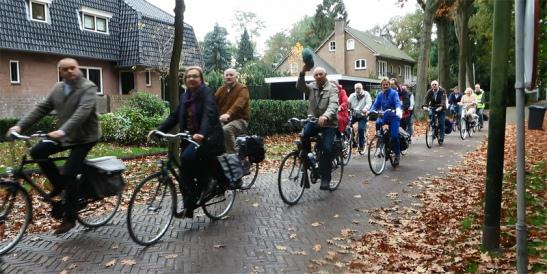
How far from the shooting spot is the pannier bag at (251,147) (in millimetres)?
8062

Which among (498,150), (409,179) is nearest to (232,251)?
(498,150)

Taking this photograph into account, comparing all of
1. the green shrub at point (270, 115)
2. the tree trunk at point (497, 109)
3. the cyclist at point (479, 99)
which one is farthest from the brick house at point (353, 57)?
the tree trunk at point (497, 109)

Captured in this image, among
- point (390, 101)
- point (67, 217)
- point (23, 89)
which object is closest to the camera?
point (67, 217)

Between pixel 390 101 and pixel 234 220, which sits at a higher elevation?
pixel 390 101

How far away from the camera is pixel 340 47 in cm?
5959

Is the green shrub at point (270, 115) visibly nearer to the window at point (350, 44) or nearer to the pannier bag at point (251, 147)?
the pannier bag at point (251, 147)

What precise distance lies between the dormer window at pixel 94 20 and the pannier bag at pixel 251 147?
71.7 feet

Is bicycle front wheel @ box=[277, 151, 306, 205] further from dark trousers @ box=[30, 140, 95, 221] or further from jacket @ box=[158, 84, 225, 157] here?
dark trousers @ box=[30, 140, 95, 221]

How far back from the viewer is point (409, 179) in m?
9.45

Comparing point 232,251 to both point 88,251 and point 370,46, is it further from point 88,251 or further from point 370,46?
point 370,46

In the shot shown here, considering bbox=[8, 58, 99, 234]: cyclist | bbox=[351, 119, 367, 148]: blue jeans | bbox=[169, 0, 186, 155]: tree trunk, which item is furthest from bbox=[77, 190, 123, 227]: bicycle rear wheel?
bbox=[351, 119, 367, 148]: blue jeans

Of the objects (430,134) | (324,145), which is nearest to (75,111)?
(324,145)

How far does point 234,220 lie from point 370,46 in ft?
175

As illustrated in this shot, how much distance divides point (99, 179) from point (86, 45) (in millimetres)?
23149
